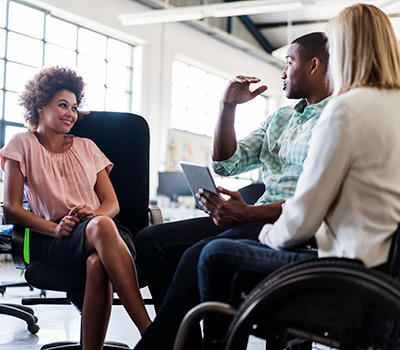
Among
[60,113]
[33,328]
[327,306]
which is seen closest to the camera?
[327,306]

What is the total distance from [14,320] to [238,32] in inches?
349

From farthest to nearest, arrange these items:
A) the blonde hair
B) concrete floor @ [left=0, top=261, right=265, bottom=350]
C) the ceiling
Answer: the ceiling
concrete floor @ [left=0, top=261, right=265, bottom=350]
the blonde hair

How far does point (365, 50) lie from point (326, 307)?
59cm

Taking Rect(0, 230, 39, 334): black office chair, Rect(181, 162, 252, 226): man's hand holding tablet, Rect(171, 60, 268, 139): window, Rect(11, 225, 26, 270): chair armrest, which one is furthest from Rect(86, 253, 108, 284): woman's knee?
Rect(171, 60, 268, 139): window

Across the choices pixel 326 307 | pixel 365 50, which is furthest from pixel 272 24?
pixel 326 307

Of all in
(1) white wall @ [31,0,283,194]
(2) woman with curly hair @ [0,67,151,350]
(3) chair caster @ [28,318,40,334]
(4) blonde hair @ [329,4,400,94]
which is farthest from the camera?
(1) white wall @ [31,0,283,194]

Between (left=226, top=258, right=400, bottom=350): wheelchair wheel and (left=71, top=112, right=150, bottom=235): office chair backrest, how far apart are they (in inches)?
52.8

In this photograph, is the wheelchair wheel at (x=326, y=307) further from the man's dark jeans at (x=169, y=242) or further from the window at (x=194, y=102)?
the window at (x=194, y=102)

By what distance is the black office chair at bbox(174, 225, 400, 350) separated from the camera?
1127 mm

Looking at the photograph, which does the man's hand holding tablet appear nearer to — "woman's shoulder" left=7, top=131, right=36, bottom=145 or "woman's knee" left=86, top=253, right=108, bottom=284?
"woman's knee" left=86, top=253, right=108, bottom=284

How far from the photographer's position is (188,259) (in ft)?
4.86

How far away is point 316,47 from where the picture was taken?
2.00m

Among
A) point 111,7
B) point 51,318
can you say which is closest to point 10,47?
point 111,7

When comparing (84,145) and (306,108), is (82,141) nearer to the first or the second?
(84,145)
